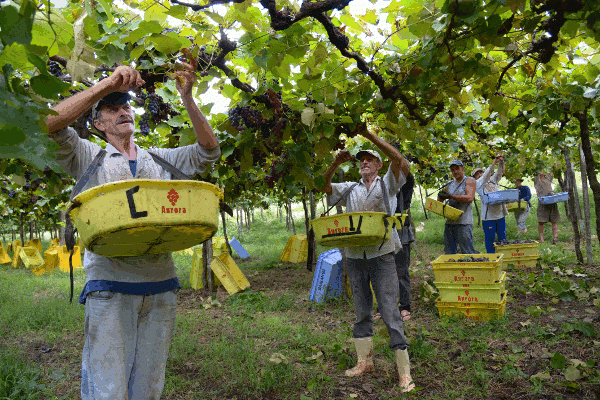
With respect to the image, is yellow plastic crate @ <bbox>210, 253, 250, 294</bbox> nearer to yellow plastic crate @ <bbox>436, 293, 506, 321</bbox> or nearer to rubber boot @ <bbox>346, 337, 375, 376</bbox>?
yellow plastic crate @ <bbox>436, 293, 506, 321</bbox>

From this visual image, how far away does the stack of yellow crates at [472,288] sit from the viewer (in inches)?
159

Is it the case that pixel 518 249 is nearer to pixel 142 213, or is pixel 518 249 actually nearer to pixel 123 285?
pixel 123 285

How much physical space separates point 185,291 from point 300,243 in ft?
11.4

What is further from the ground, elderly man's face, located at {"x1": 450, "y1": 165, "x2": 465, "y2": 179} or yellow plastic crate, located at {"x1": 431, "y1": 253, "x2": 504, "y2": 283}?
elderly man's face, located at {"x1": 450, "y1": 165, "x2": 465, "y2": 179}

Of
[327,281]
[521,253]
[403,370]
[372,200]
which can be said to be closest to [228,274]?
[327,281]

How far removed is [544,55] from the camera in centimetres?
209

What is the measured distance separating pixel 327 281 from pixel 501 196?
347 centimetres

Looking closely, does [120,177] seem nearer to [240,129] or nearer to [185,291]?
[240,129]

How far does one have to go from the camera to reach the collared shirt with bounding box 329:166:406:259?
2.95 meters

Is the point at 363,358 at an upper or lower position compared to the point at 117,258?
lower

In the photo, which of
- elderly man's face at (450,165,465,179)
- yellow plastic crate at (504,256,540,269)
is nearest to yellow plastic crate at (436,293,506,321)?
elderly man's face at (450,165,465,179)

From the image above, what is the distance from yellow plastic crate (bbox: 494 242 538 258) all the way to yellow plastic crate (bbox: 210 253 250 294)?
4.61 meters

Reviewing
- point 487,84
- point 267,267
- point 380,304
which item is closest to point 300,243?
point 267,267

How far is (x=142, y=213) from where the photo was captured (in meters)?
1.29
